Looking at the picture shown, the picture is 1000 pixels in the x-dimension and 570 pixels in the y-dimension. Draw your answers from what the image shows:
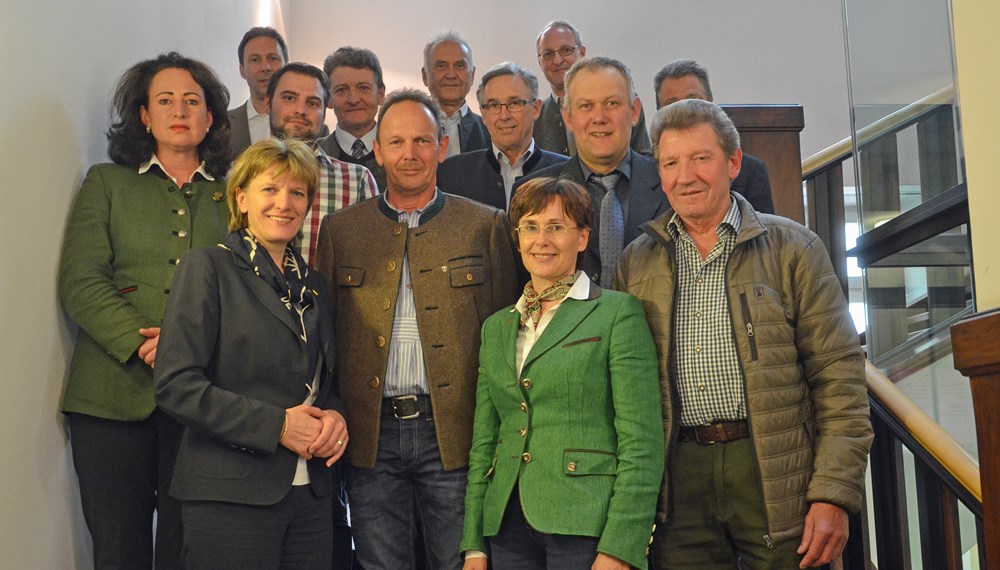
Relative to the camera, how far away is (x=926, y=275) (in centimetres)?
330

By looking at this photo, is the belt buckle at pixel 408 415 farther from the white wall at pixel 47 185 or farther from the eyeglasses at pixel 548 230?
the white wall at pixel 47 185

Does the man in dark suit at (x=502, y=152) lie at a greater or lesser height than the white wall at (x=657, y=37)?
lesser

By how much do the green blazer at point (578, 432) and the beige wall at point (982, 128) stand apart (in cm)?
74

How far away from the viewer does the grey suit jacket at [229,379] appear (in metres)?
2.15

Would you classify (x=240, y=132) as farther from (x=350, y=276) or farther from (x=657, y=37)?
(x=657, y=37)

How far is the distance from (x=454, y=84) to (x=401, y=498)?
229 cm

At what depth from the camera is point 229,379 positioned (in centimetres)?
223

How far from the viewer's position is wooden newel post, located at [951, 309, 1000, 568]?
63.5 inches

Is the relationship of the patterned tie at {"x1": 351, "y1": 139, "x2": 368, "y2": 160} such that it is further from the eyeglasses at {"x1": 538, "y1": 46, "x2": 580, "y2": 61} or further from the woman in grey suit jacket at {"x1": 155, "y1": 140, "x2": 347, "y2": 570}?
the woman in grey suit jacket at {"x1": 155, "y1": 140, "x2": 347, "y2": 570}

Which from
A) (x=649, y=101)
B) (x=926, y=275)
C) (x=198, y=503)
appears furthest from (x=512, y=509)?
(x=649, y=101)

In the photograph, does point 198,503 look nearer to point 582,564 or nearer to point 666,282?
point 582,564

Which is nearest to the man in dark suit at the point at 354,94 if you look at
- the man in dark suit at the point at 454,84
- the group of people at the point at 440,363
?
the man in dark suit at the point at 454,84

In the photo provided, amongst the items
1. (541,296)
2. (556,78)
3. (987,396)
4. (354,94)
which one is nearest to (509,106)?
(354,94)

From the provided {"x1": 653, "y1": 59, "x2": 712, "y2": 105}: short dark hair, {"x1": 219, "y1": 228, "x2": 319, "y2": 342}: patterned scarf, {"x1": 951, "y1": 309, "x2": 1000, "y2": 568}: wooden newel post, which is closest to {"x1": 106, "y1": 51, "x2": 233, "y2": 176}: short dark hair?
{"x1": 219, "y1": 228, "x2": 319, "y2": 342}: patterned scarf
